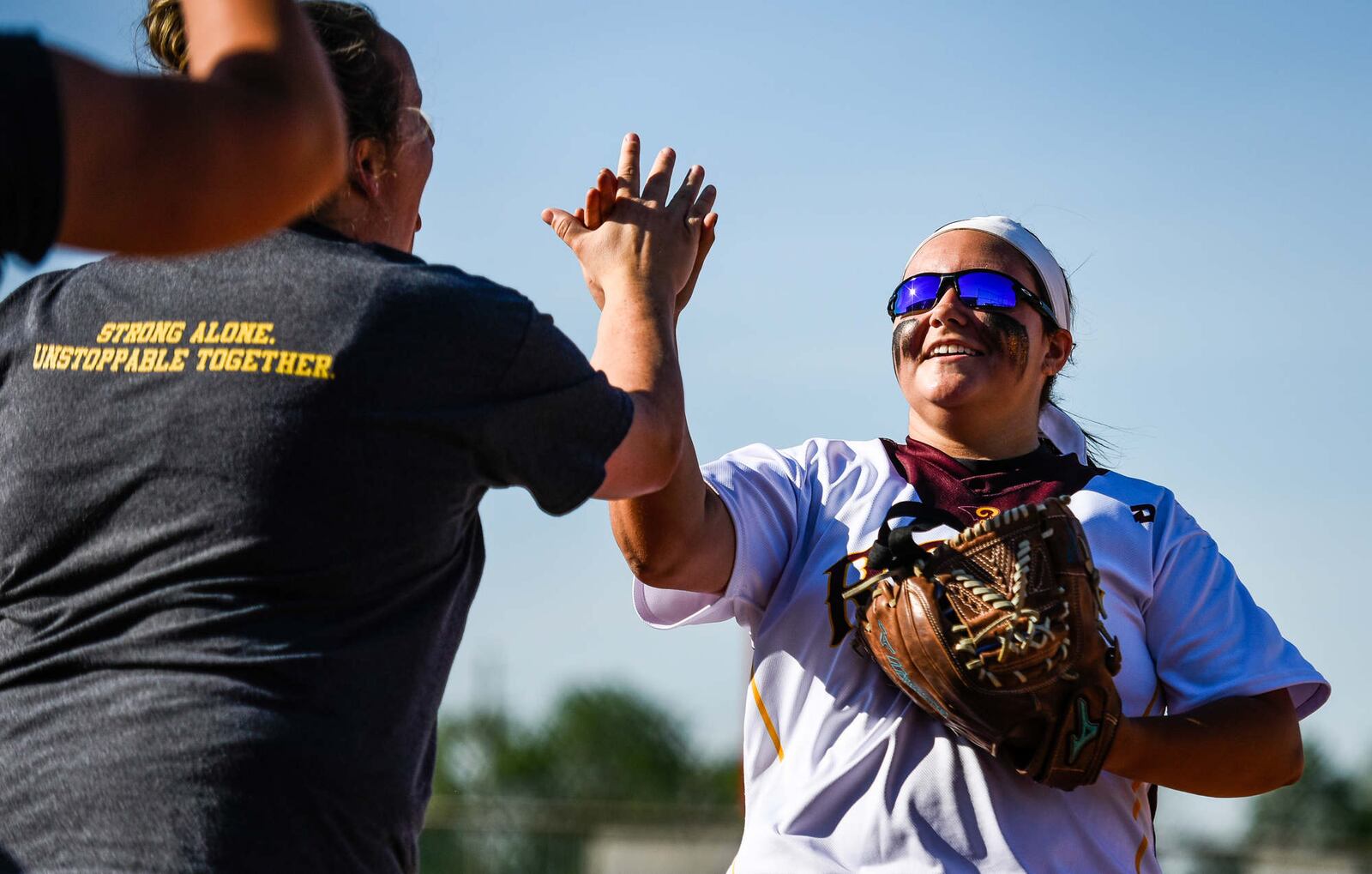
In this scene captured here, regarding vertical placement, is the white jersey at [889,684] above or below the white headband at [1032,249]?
below

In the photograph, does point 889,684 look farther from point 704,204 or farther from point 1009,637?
point 704,204

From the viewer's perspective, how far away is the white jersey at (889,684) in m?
3.18

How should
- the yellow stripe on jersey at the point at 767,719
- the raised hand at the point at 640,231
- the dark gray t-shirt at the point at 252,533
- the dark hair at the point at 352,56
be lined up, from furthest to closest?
the yellow stripe on jersey at the point at 767,719 → the raised hand at the point at 640,231 → the dark hair at the point at 352,56 → the dark gray t-shirt at the point at 252,533

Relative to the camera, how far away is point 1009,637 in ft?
10.2

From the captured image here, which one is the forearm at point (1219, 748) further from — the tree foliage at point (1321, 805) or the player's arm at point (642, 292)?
the tree foliage at point (1321, 805)

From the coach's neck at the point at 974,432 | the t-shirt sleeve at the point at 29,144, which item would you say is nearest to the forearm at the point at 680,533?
the coach's neck at the point at 974,432

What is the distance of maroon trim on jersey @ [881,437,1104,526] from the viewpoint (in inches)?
143

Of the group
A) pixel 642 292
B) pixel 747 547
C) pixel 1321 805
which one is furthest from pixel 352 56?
pixel 1321 805

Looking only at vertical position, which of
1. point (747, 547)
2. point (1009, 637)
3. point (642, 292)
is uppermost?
point (642, 292)

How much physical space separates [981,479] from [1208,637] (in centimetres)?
65

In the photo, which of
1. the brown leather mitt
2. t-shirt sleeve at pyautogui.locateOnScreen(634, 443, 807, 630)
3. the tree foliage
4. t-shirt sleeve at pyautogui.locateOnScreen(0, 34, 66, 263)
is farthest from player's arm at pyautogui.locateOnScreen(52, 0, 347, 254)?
the tree foliage

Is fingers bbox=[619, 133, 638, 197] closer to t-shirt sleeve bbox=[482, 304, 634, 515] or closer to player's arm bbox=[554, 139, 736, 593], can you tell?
player's arm bbox=[554, 139, 736, 593]

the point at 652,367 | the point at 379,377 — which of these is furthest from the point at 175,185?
the point at 652,367

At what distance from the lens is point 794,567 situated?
3555 mm
